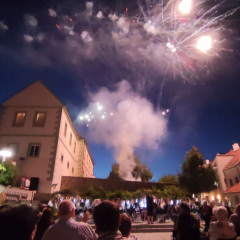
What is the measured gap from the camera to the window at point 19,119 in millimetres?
21422

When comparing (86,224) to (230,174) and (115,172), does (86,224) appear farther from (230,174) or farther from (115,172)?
(115,172)

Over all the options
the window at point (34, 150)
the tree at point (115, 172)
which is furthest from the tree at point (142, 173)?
the window at point (34, 150)

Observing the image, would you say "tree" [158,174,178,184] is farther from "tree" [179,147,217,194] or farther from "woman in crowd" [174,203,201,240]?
"woman in crowd" [174,203,201,240]

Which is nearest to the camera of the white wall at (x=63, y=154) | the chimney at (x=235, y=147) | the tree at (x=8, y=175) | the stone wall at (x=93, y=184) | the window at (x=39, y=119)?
the tree at (x=8, y=175)

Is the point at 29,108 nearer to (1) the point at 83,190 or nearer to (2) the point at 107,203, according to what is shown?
(1) the point at 83,190

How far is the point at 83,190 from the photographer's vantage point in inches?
858

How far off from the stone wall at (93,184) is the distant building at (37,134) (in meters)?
1.06

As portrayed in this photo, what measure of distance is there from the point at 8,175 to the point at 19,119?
299 inches

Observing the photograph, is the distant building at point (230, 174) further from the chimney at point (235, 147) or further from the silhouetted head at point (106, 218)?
the silhouetted head at point (106, 218)

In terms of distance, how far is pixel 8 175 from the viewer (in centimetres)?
1568

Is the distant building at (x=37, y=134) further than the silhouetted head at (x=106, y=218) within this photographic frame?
Yes

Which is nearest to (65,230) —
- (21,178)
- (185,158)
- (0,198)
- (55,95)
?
(0,198)

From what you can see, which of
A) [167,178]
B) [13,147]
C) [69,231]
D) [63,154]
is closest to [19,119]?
[13,147]

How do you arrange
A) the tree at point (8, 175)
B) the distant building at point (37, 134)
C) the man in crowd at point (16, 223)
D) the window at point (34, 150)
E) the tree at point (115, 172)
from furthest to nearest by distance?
the tree at point (115, 172) < the window at point (34, 150) < the distant building at point (37, 134) < the tree at point (8, 175) < the man in crowd at point (16, 223)
